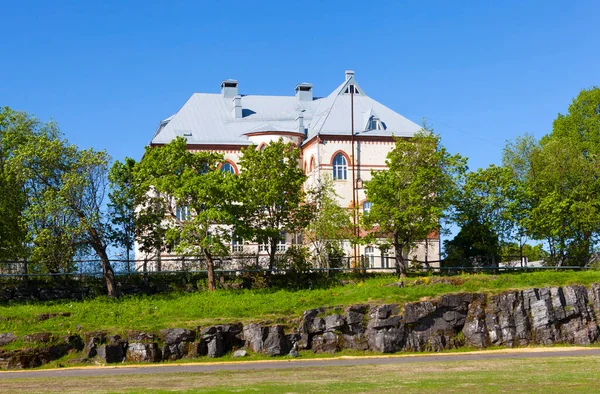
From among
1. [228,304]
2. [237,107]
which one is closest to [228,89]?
[237,107]

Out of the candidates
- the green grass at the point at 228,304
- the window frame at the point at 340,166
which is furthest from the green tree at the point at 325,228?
the window frame at the point at 340,166

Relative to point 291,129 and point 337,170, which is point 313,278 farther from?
point 291,129

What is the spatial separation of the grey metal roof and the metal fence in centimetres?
1473

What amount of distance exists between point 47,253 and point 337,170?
27.4 m

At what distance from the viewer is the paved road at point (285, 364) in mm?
35406

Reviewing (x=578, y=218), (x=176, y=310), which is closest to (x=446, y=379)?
(x=176, y=310)

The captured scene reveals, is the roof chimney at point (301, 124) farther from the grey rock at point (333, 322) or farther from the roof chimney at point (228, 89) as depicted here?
the grey rock at point (333, 322)

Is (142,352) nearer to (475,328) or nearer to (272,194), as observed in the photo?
(475,328)

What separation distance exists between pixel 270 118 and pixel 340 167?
1002 centimetres

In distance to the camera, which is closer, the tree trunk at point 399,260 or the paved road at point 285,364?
the paved road at point 285,364

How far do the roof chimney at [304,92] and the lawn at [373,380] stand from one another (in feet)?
162

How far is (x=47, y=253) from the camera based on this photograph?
51.2 m

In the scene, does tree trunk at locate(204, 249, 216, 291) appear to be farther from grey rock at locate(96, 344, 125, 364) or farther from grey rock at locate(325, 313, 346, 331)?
grey rock at locate(96, 344, 125, 364)

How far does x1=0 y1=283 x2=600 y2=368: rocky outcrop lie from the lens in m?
42.0
